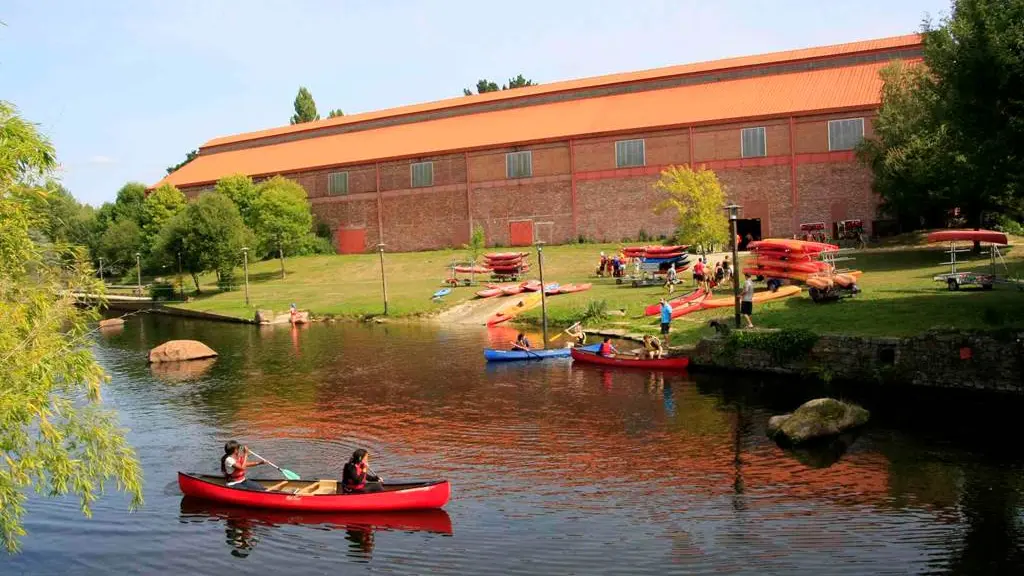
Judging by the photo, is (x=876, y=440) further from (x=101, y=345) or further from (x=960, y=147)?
(x=101, y=345)

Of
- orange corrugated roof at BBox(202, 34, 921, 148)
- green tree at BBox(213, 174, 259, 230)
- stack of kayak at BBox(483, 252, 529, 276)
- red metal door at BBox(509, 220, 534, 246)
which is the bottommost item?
stack of kayak at BBox(483, 252, 529, 276)

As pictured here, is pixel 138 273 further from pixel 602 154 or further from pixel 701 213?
pixel 701 213

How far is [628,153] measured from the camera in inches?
2591

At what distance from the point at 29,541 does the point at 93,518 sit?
1.40m

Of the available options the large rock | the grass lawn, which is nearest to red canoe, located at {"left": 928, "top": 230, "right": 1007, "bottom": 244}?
the grass lawn

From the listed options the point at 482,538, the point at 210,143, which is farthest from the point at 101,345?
the point at 210,143

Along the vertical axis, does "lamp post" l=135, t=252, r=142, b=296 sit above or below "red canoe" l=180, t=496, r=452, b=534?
above

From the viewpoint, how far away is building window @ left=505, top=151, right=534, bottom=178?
69.8m

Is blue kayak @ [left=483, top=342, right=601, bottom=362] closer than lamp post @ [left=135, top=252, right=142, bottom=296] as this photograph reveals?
Yes

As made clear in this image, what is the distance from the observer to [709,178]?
51.8 m

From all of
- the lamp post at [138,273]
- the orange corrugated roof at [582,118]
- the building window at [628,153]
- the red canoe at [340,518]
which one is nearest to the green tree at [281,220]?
the orange corrugated roof at [582,118]

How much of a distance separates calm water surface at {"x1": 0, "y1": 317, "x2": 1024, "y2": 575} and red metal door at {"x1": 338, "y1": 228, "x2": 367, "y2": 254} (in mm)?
48308

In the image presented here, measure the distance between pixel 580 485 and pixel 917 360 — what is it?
12.3 meters

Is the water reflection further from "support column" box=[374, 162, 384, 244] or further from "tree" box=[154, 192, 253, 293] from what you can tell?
"support column" box=[374, 162, 384, 244]
